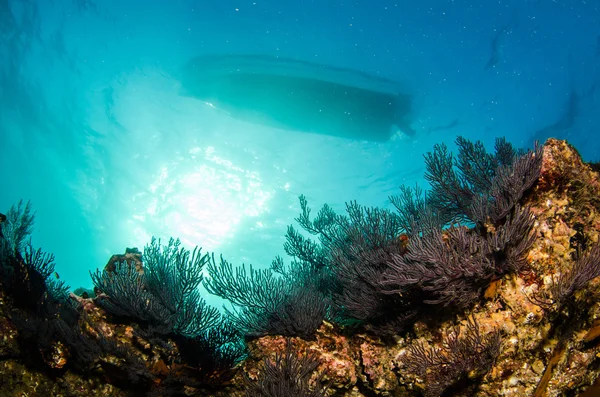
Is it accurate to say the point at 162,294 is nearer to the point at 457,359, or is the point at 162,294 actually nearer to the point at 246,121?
the point at 457,359

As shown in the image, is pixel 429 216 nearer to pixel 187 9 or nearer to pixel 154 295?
pixel 154 295

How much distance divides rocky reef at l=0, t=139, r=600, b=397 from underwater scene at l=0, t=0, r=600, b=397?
3 cm

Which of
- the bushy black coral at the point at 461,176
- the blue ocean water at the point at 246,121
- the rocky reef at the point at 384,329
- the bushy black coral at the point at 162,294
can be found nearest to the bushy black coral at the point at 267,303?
the rocky reef at the point at 384,329

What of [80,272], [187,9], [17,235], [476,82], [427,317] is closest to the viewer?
[427,317]

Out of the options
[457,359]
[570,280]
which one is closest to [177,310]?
[457,359]

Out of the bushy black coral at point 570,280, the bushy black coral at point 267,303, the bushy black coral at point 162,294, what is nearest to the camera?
the bushy black coral at point 570,280

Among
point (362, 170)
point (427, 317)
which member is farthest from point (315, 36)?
point (427, 317)

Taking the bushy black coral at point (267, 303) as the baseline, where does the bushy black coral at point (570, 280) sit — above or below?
below

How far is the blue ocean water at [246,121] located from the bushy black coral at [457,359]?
1149 cm

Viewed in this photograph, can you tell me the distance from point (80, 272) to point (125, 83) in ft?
219

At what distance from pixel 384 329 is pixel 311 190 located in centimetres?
2516

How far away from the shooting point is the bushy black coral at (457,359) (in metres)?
3.22

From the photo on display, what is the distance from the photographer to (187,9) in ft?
46.9

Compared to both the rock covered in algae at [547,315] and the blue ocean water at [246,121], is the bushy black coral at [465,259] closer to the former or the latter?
the rock covered in algae at [547,315]
